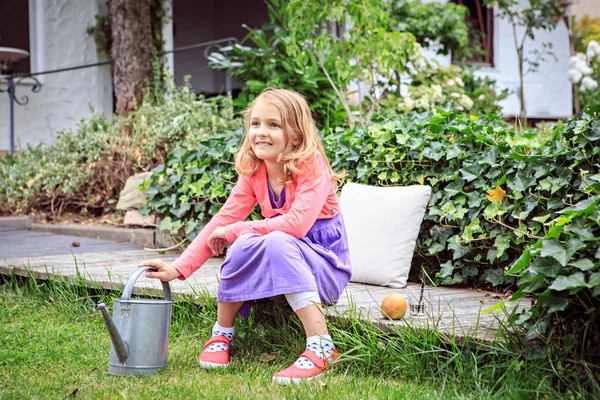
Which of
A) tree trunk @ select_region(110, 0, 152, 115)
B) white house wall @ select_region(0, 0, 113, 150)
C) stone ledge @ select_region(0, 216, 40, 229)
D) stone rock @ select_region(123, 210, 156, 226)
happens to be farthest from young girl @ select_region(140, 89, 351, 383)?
white house wall @ select_region(0, 0, 113, 150)

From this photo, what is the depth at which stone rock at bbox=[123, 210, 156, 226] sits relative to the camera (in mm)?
5514

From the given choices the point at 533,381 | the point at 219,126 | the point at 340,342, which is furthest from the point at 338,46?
the point at 533,381

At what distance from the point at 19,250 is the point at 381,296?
2837 mm

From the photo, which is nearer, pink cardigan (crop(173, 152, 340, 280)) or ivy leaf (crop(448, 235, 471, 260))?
pink cardigan (crop(173, 152, 340, 280))

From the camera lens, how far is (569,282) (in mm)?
1969

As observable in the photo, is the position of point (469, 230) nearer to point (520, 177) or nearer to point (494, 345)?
point (520, 177)

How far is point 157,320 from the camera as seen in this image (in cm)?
251

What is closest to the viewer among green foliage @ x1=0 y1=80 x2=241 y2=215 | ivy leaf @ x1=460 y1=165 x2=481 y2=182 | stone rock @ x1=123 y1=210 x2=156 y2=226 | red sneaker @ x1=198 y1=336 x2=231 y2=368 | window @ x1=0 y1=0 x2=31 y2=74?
red sneaker @ x1=198 y1=336 x2=231 y2=368

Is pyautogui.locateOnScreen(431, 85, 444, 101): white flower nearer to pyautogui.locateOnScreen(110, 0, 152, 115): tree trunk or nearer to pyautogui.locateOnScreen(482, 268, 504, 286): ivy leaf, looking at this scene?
pyautogui.locateOnScreen(110, 0, 152, 115): tree trunk

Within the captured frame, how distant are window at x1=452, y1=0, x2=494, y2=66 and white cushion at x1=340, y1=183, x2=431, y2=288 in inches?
393

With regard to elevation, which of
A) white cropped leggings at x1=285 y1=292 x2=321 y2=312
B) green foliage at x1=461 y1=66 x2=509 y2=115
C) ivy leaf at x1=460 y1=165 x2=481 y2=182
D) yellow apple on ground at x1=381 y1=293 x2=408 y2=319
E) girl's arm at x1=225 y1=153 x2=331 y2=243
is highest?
green foliage at x1=461 y1=66 x2=509 y2=115

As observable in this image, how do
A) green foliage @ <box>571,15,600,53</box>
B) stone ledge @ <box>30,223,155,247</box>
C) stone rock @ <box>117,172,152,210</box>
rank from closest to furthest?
1. stone ledge @ <box>30,223,155,247</box>
2. stone rock @ <box>117,172,152,210</box>
3. green foliage @ <box>571,15,600,53</box>

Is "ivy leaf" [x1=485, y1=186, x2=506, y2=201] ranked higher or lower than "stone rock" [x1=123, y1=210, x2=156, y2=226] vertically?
higher

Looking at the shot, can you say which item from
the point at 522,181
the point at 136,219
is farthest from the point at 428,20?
the point at 522,181
